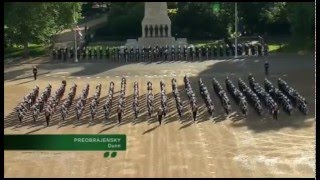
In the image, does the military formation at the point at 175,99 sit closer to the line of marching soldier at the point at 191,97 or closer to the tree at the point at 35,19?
the line of marching soldier at the point at 191,97

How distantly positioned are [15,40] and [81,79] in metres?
3.64

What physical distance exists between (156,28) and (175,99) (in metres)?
17.0

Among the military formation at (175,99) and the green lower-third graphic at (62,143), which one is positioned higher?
the green lower-third graphic at (62,143)

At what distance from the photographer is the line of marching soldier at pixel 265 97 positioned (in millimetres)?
22763

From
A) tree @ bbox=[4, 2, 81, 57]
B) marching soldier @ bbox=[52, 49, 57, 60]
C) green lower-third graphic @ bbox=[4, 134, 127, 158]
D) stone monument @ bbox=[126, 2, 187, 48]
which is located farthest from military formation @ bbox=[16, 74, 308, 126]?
stone monument @ bbox=[126, 2, 187, 48]

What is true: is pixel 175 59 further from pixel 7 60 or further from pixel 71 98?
pixel 71 98

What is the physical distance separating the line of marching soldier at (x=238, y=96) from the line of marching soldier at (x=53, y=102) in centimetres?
682

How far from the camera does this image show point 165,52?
121ft

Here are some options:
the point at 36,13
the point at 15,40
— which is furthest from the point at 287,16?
the point at 36,13

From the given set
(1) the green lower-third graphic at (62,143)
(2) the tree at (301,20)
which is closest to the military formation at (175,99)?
(2) the tree at (301,20)

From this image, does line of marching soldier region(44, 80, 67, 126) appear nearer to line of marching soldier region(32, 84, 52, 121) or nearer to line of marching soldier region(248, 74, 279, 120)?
line of marching soldier region(32, 84, 52, 121)

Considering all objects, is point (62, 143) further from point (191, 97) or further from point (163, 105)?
point (191, 97)

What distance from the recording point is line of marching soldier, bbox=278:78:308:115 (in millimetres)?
23373

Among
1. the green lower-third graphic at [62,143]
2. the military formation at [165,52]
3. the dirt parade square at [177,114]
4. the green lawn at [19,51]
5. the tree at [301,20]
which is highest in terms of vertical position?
the tree at [301,20]
